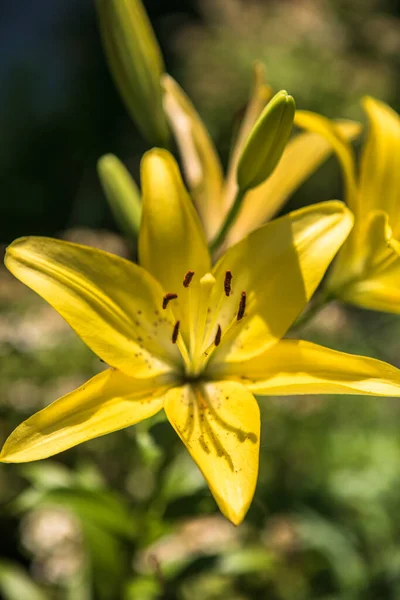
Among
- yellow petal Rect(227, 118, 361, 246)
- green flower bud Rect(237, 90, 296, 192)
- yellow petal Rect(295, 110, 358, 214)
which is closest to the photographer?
green flower bud Rect(237, 90, 296, 192)

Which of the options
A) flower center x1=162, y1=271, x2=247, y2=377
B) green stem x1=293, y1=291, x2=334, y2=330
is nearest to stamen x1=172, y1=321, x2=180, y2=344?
flower center x1=162, y1=271, x2=247, y2=377

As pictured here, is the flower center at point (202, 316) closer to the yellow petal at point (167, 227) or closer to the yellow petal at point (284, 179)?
the yellow petal at point (167, 227)

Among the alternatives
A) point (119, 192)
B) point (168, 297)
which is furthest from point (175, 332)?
point (119, 192)

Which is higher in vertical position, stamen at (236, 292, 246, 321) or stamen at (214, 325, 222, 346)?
stamen at (236, 292, 246, 321)

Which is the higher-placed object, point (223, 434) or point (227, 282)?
point (227, 282)

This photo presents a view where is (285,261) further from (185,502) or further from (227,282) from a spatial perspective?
(185,502)

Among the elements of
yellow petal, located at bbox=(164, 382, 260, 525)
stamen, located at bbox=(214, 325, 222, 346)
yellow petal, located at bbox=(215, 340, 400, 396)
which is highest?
stamen, located at bbox=(214, 325, 222, 346)

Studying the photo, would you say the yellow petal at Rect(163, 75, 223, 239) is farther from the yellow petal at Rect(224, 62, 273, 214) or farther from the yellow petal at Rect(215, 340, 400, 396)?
the yellow petal at Rect(215, 340, 400, 396)

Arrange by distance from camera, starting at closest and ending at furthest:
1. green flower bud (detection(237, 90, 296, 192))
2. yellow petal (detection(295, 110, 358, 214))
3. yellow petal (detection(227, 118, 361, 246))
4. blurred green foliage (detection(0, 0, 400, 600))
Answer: green flower bud (detection(237, 90, 296, 192)), yellow petal (detection(295, 110, 358, 214)), yellow petal (detection(227, 118, 361, 246)), blurred green foliage (detection(0, 0, 400, 600))
